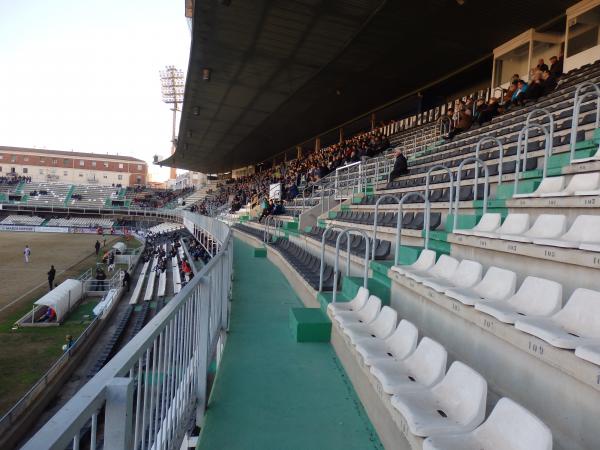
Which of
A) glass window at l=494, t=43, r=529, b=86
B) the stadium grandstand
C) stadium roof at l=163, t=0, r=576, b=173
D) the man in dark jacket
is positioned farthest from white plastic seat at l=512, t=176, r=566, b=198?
glass window at l=494, t=43, r=529, b=86

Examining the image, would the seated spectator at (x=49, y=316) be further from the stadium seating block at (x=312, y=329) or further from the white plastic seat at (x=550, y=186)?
the white plastic seat at (x=550, y=186)

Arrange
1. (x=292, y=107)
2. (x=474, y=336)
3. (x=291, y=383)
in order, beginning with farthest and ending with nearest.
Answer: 1. (x=292, y=107)
2. (x=291, y=383)
3. (x=474, y=336)

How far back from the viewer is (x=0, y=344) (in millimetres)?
12016

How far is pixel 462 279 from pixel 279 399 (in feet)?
5.37

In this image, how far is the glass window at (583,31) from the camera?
1051cm

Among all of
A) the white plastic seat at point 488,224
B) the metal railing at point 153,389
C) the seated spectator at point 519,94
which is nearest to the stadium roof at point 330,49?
the seated spectator at point 519,94

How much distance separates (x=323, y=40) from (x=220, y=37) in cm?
303

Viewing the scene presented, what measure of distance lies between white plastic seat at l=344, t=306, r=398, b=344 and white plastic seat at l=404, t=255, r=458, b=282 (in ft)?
1.52

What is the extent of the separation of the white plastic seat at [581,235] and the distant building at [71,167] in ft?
298

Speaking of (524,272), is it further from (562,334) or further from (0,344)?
(0,344)

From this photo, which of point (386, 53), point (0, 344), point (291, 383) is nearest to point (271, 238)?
point (386, 53)

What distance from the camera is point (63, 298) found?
1520 centimetres

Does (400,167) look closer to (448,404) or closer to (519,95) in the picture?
(519,95)

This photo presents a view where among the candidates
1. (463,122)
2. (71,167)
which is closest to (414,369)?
(463,122)
